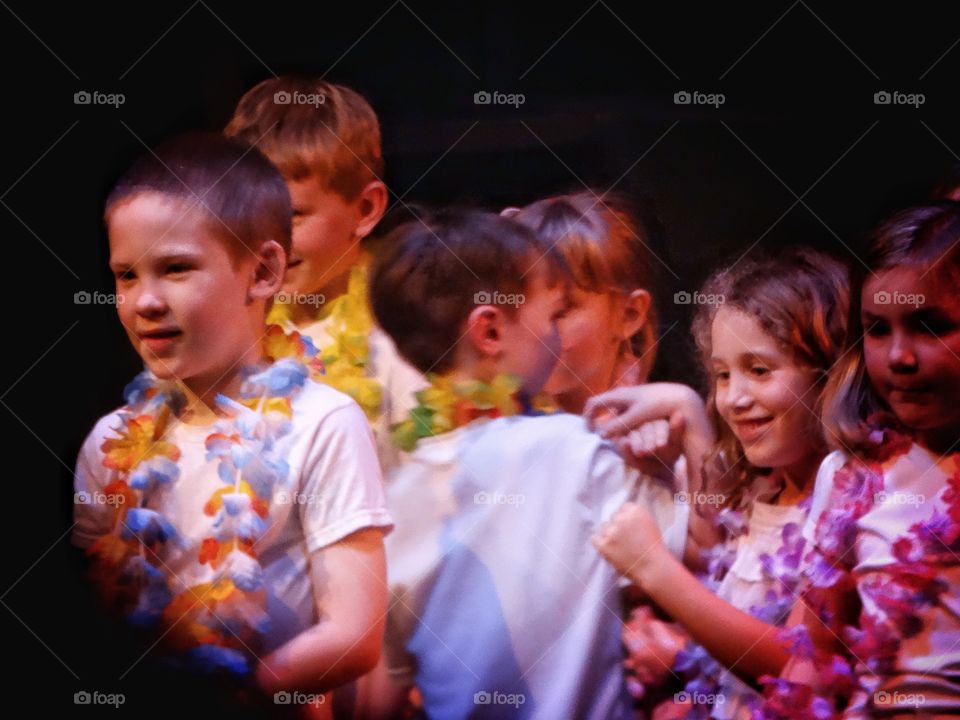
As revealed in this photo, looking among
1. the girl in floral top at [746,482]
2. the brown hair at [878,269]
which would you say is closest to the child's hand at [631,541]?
the girl in floral top at [746,482]

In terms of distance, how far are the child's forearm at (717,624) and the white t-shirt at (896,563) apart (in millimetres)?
174

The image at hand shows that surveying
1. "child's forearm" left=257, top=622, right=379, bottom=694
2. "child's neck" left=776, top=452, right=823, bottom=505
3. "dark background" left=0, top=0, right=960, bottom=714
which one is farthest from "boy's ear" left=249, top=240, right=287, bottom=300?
"child's neck" left=776, top=452, right=823, bottom=505

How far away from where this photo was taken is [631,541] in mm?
2084

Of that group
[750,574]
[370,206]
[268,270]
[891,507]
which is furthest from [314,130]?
[891,507]

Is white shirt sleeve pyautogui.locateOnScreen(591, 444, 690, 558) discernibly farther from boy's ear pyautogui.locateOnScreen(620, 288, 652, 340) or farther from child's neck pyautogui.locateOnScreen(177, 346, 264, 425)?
child's neck pyautogui.locateOnScreen(177, 346, 264, 425)

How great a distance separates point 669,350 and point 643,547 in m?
0.36

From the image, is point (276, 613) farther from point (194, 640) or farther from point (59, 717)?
point (59, 717)

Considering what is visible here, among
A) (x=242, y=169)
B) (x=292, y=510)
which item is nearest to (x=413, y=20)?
(x=242, y=169)

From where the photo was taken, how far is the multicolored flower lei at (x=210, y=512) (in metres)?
2.08

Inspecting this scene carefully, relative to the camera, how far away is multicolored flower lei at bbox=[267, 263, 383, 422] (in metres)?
2.12

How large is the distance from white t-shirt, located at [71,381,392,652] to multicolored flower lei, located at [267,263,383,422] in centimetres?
3

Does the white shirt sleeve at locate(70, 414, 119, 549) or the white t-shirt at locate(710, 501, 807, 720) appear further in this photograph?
the white shirt sleeve at locate(70, 414, 119, 549)

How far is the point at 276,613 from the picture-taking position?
6.82 ft

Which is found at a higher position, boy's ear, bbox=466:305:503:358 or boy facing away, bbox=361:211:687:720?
boy's ear, bbox=466:305:503:358
